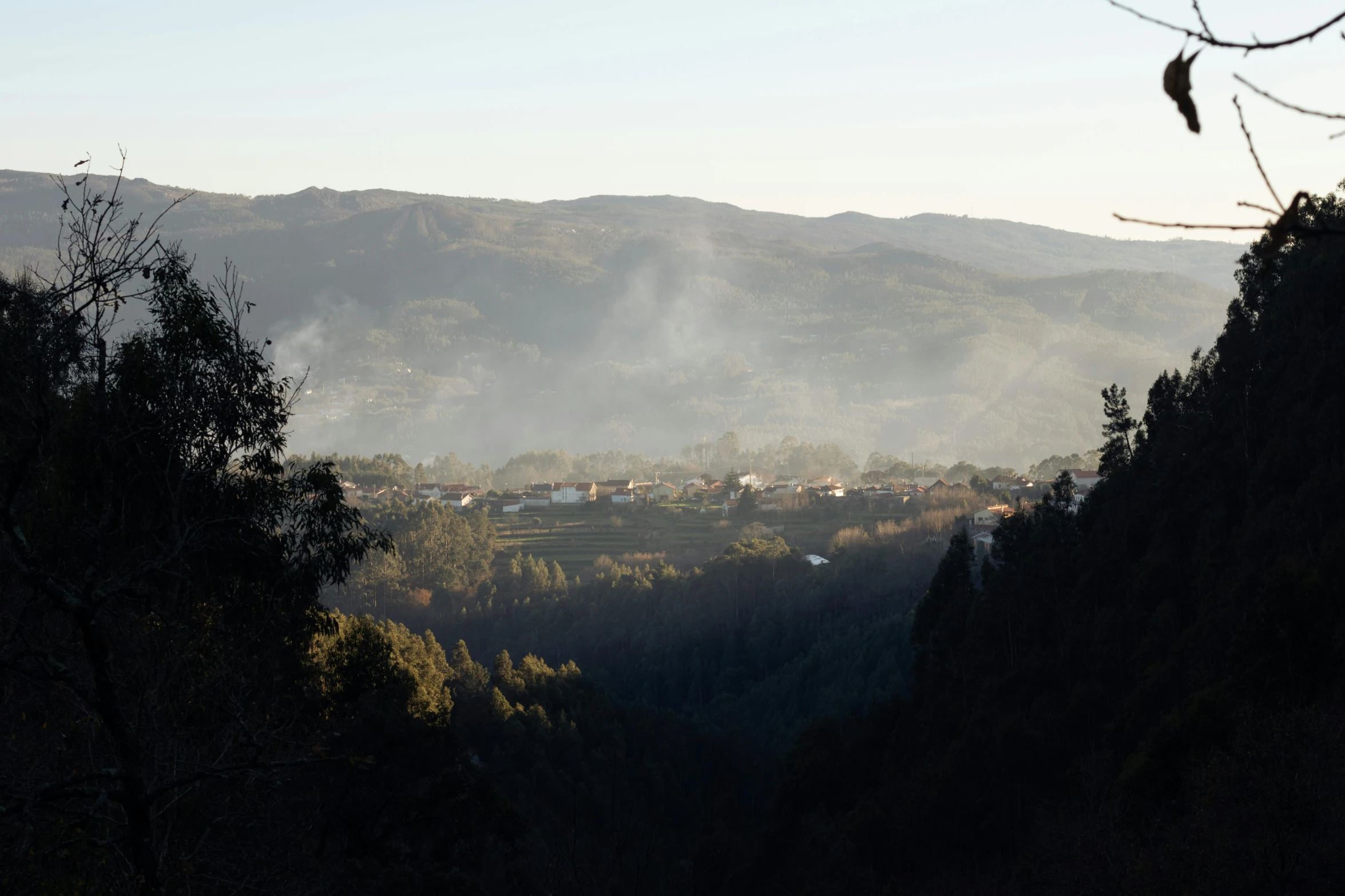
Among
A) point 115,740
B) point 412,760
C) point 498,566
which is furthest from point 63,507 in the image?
point 498,566

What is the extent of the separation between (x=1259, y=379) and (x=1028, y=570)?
5.69 m

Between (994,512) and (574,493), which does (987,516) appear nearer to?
(994,512)

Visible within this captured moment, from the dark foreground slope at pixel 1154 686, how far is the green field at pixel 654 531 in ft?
109

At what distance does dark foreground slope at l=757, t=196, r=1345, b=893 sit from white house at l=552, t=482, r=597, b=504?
5286 centimetres

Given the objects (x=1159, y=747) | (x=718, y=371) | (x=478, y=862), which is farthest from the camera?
(x=718, y=371)

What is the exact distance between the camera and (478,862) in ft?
34.9

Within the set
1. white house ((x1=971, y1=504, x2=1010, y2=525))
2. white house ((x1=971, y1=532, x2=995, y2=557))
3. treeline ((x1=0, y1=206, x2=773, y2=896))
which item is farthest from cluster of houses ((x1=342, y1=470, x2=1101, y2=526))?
treeline ((x1=0, y1=206, x2=773, y2=896))

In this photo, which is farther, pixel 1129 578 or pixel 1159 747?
pixel 1129 578

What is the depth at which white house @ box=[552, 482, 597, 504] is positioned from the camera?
79312 millimetres

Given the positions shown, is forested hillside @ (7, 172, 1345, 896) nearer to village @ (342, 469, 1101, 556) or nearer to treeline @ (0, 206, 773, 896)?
treeline @ (0, 206, 773, 896)

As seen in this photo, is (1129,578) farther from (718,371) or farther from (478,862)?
(718,371)

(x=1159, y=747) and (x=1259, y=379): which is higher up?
(x=1259, y=379)

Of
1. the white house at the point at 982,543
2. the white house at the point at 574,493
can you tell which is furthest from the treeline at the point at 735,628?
the white house at the point at 574,493

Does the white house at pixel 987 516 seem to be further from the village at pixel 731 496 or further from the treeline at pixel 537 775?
the treeline at pixel 537 775
